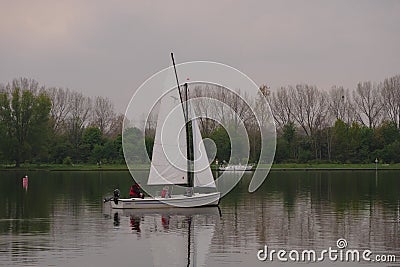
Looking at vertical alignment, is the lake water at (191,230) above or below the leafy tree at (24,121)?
below

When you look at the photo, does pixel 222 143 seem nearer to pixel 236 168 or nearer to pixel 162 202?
pixel 236 168

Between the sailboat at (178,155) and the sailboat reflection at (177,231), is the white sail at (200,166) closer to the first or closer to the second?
the sailboat at (178,155)

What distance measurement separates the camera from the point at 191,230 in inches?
991

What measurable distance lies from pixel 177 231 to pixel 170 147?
9463 mm

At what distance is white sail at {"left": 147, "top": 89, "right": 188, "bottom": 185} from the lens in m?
33.5

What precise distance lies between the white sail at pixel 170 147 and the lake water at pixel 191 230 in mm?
2284

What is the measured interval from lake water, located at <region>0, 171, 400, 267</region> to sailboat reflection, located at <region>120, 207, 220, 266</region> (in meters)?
0.03

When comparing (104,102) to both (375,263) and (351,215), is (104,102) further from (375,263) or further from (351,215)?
(375,263)

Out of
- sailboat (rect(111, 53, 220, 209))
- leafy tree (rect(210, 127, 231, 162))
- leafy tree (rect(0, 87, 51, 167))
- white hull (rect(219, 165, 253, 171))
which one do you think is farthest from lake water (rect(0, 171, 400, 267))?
leafy tree (rect(0, 87, 51, 167))

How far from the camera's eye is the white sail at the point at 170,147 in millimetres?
33469

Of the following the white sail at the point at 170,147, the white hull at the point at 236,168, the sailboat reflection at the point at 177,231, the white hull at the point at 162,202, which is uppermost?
the white sail at the point at 170,147

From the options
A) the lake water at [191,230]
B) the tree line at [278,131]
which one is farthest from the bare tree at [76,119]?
the lake water at [191,230]

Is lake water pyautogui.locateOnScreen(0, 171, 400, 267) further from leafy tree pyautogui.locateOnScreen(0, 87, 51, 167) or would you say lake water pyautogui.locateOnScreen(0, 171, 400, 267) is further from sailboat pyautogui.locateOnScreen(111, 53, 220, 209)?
leafy tree pyautogui.locateOnScreen(0, 87, 51, 167)

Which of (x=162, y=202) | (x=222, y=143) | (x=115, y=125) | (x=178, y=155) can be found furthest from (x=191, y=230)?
(x=115, y=125)
